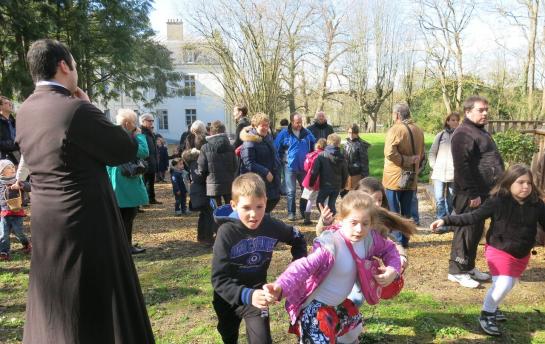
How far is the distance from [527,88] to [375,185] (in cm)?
1918

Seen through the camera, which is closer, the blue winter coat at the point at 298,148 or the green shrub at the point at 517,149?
the blue winter coat at the point at 298,148

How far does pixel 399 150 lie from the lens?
632cm

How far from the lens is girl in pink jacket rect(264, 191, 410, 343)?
271cm

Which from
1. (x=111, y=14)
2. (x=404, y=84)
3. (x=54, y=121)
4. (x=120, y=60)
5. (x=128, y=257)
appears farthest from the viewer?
(x=404, y=84)

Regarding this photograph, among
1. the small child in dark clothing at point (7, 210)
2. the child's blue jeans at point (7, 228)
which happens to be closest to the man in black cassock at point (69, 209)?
the small child in dark clothing at point (7, 210)

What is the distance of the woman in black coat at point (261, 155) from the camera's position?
6.67 meters

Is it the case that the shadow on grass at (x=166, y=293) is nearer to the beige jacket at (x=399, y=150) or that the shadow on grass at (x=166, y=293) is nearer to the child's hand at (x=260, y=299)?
the child's hand at (x=260, y=299)

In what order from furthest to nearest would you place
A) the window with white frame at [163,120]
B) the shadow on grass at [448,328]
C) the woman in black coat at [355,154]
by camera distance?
the window with white frame at [163,120]
the woman in black coat at [355,154]
the shadow on grass at [448,328]

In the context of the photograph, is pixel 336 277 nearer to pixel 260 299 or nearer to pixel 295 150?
pixel 260 299

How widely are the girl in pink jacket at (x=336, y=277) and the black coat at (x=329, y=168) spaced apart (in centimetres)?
463

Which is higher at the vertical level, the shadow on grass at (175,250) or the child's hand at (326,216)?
→ the child's hand at (326,216)

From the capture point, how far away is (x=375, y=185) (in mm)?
3900

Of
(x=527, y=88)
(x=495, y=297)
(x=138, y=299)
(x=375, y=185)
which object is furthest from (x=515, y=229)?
(x=527, y=88)

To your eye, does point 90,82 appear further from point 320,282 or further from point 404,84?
point 404,84
